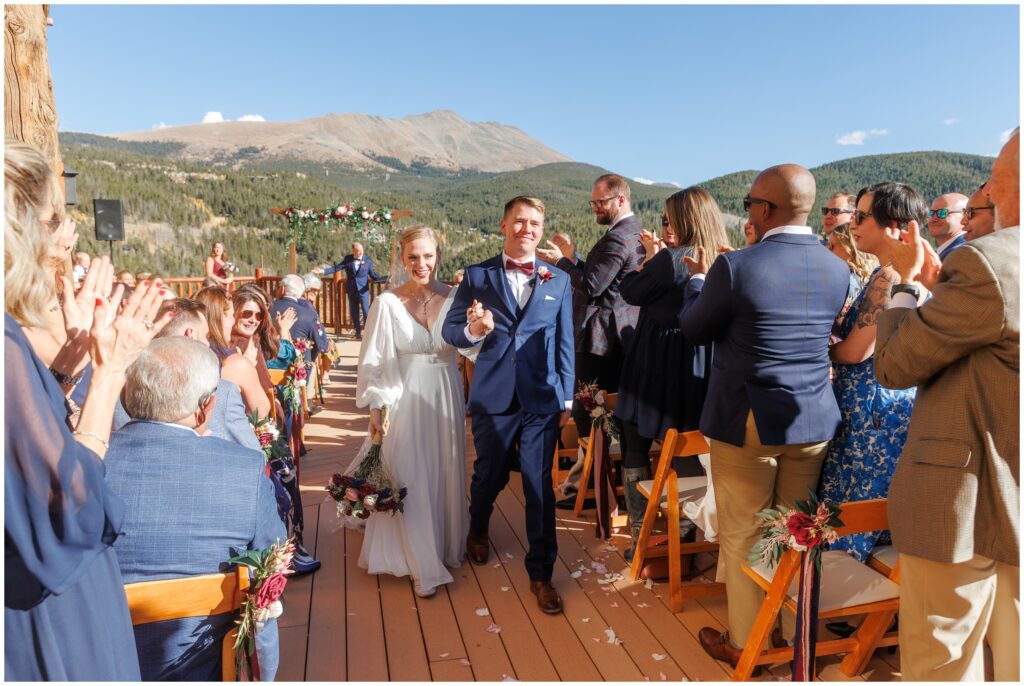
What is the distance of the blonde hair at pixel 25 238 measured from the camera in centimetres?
128

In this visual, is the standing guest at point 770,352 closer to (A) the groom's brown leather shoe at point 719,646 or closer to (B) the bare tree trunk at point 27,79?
(A) the groom's brown leather shoe at point 719,646

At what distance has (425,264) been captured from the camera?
10.8 feet

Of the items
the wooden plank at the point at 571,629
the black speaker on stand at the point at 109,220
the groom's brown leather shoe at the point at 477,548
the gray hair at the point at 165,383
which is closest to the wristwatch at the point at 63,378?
the gray hair at the point at 165,383

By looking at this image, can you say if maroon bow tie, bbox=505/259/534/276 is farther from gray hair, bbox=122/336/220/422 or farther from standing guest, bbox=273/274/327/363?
standing guest, bbox=273/274/327/363

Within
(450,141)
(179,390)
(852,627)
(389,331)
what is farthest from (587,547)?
(450,141)

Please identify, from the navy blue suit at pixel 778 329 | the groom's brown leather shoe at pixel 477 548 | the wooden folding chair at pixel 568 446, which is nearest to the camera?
the navy blue suit at pixel 778 329

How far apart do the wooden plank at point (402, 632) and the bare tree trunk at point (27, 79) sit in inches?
112

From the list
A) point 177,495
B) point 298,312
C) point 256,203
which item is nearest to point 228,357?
point 177,495

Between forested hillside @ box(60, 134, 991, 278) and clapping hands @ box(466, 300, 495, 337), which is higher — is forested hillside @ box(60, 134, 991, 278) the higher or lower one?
the higher one

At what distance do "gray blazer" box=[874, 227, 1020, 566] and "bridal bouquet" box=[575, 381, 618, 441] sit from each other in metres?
1.99

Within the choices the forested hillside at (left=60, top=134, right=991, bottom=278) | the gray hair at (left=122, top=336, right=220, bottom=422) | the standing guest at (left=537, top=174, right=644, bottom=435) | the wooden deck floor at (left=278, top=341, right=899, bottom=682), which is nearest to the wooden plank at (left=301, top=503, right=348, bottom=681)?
the wooden deck floor at (left=278, top=341, right=899, bottom=682)

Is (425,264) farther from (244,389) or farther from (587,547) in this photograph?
(587,547)

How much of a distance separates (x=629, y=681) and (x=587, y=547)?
1274 millimetres

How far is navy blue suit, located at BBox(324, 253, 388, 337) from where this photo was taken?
1380 centimetres
